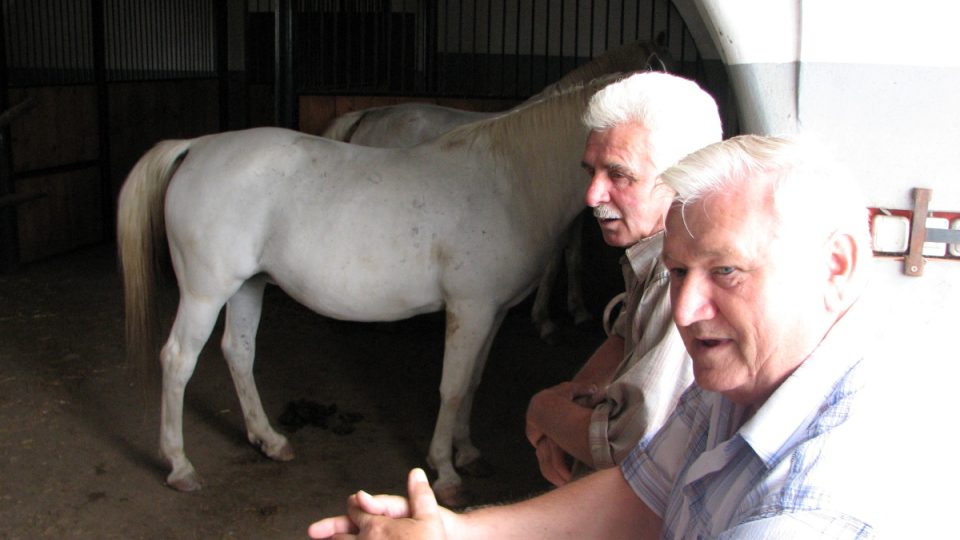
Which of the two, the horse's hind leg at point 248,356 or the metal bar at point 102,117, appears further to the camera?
the metal bar at point 102,117

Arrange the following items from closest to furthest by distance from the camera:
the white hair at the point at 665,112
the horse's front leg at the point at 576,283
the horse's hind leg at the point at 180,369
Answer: the white hair at the point at 665,112 < the horse's hind leg at the point at 180,369 < the horse's front leg at the point at 576,283

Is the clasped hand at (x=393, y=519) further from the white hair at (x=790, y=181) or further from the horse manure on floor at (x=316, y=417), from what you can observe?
the horse manure on floor at (x=316, y=417)

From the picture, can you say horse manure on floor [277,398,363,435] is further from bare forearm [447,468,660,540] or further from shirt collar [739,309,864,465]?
Result: shirt collar [739,309,864,465]

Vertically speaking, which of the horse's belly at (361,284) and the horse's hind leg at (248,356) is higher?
the horse's belly at (361,284)

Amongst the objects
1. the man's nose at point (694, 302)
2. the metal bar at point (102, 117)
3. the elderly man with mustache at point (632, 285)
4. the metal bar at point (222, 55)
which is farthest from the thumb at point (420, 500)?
the metal bar at point (222, 55)

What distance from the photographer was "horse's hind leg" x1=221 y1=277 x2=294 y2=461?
3.74 metres

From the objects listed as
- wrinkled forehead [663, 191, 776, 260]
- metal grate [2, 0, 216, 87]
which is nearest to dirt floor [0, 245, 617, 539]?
wrinkled forehead [663, 191, 776, 260]

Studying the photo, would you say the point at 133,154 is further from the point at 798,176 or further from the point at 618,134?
the point at 798,176

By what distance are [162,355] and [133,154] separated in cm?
505

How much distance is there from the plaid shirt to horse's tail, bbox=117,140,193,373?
2829mm

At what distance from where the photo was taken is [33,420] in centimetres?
407

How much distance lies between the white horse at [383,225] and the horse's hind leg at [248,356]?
227mm

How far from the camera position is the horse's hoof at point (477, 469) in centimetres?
371

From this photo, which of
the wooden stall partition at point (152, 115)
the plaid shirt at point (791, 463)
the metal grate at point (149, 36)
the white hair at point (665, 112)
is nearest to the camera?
the plaid shirt at point (791, 463)
